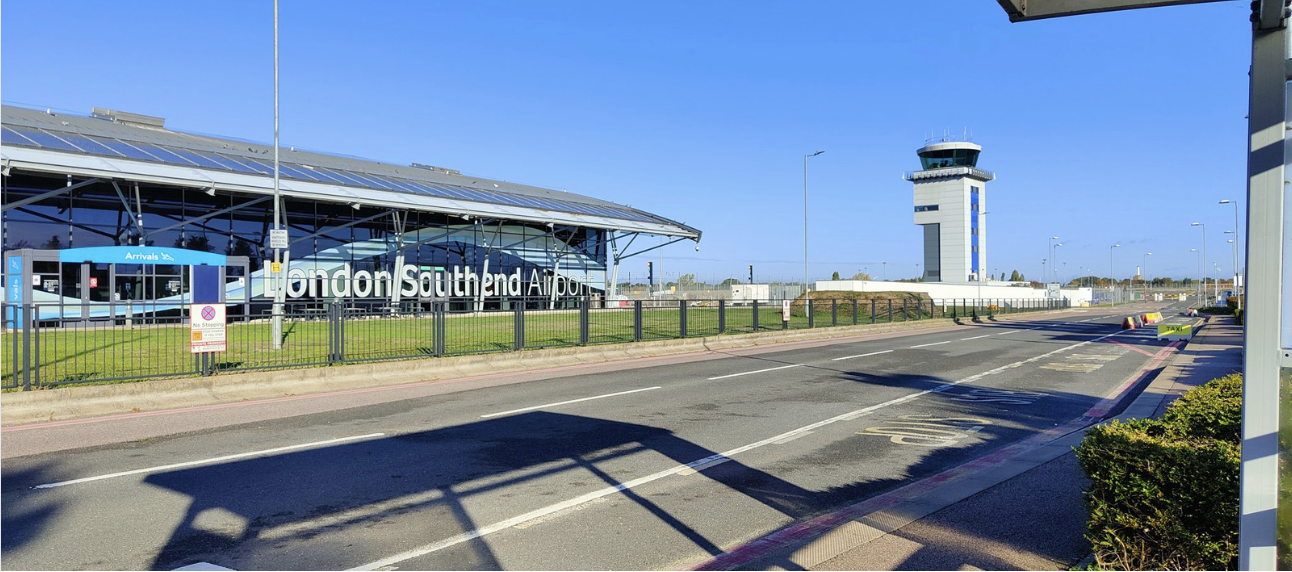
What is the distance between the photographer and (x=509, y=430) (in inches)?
395

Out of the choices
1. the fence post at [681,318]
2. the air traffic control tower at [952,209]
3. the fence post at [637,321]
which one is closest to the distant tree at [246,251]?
the fence post at [637,321]

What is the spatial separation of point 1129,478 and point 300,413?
10.8 meters

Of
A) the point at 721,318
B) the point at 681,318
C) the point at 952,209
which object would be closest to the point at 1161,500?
the point at 681,318

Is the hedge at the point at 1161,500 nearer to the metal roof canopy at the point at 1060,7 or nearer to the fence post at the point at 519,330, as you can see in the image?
the metal roof canopy at the point at 1060,7

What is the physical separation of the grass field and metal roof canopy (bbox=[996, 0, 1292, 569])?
13.7 meters

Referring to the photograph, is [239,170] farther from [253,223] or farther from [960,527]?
[960,527]

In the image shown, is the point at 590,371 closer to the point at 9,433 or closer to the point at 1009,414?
the point at 1009,414

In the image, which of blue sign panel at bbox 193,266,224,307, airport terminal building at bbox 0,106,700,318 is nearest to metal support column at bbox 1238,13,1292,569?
airport terminal building at bbox 0,106,700,318

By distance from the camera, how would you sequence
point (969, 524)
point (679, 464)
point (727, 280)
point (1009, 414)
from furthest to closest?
point (727, 280) → point (1009, 414) → point (679, 464) → point (969, 524)

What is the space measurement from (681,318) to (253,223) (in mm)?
18794

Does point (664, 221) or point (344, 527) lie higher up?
point (664, 221)

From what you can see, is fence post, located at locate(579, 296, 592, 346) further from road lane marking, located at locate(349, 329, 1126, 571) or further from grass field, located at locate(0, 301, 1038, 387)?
road lane marking, located at locate(349, 329, 1126, 571)

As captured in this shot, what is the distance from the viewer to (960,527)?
Answer: 5.68m

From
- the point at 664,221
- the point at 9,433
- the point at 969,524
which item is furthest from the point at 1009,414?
the point at 664,221
